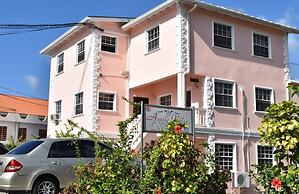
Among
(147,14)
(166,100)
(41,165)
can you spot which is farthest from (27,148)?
(166,100)

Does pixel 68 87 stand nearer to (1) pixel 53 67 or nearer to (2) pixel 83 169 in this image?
(1) pixel 53 67

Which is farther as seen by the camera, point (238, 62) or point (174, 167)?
point (238, 62)

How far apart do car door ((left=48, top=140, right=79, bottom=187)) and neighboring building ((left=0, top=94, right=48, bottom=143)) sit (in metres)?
23.8

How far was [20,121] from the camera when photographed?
121 ft

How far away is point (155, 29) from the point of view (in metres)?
20.7

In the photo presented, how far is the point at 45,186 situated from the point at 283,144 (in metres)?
6.97

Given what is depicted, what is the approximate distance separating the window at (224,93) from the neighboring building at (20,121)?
20.0 meters

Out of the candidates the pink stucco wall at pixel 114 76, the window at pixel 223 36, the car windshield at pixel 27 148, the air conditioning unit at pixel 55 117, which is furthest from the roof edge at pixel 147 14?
the car windshield at pixel 27 148

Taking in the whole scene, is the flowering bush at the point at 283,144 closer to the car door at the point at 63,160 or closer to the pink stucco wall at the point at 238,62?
the car door at the point at 63,160

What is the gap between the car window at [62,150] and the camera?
37.7 ft

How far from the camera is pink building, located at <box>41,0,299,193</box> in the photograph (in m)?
18.9

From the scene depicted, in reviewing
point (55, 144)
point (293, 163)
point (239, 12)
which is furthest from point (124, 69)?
point (293, 163)

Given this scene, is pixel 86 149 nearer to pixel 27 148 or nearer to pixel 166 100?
pixel 27 148

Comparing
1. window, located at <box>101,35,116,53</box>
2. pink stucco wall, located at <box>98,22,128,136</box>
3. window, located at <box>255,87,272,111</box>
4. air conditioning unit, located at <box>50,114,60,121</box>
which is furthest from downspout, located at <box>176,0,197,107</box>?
air conditioning unit, located at <box>50,114,60,121</box>
